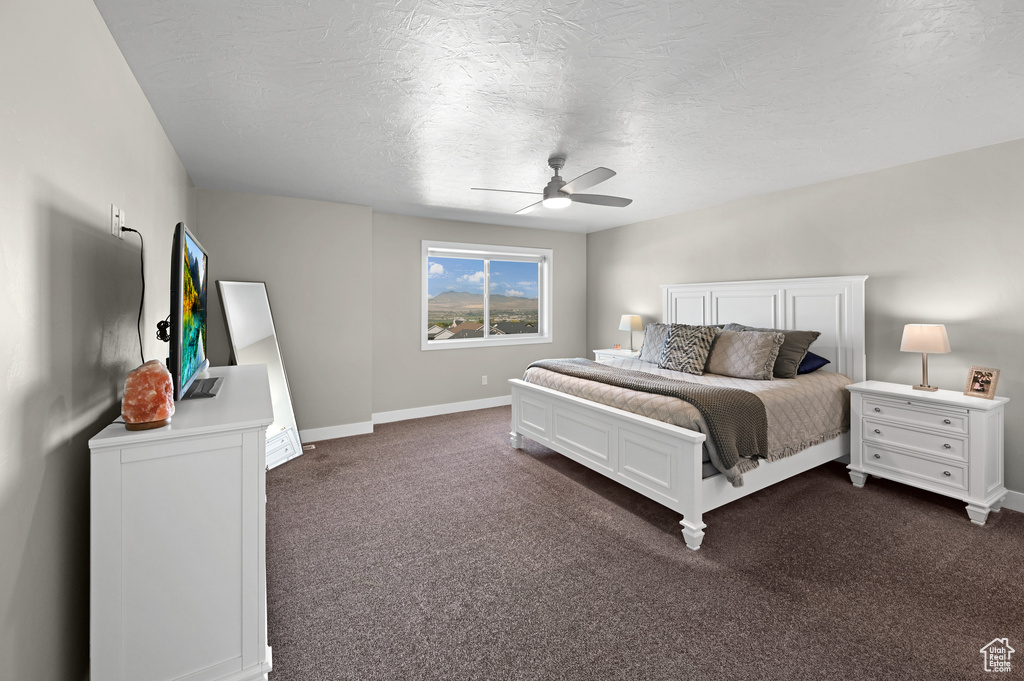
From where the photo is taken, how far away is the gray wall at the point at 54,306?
3.47ft

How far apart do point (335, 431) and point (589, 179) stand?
339cm

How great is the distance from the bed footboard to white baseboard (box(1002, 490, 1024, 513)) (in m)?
2.24

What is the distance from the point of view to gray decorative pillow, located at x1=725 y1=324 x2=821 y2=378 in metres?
3.45

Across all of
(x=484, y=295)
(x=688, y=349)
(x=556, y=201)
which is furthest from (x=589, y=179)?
(x=484, y=295)

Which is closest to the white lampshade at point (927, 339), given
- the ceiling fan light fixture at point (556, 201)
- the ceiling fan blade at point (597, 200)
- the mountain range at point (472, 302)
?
the ceiling fan blade at point (597, 200)

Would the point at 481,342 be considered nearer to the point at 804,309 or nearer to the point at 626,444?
the point at 626,444

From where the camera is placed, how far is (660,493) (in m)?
2.58

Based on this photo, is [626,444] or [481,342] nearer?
[626,444]

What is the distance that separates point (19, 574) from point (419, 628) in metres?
1.25

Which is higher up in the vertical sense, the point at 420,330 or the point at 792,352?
the point at 420,330

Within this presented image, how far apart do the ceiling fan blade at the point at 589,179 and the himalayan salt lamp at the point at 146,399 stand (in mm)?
2260

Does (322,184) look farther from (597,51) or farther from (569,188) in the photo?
(597,51)

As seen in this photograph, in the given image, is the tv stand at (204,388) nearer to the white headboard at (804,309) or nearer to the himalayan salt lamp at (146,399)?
the himalayan salt lamp at (146,399)
